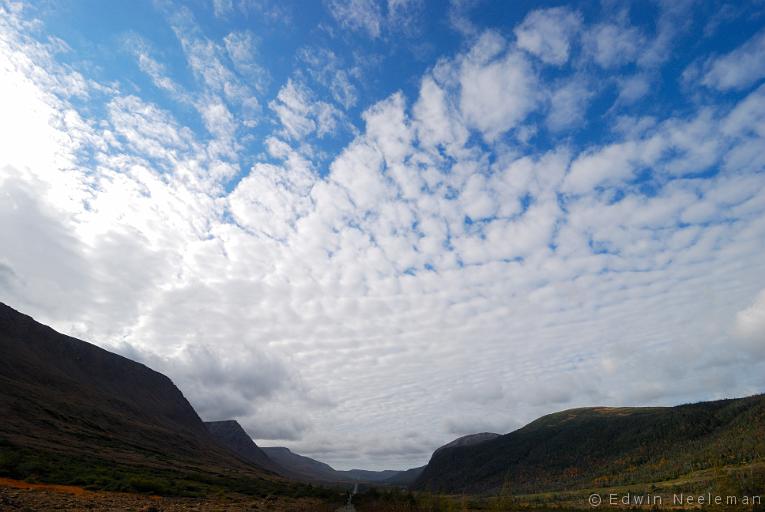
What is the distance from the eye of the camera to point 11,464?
3372 cm

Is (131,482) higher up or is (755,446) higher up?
(755,446)

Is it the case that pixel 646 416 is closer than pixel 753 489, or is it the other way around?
pixel 753 489

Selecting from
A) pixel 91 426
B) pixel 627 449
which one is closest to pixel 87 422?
pixel 91 426

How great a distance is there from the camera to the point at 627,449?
433ft

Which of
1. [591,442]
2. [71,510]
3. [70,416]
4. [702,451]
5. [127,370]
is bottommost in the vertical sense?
[71,510]

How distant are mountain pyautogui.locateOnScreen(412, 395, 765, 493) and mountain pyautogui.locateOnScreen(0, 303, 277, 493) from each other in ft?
264

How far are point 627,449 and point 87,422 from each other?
138 metres

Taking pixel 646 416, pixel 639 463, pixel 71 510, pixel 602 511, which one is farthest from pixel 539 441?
pixel 71 510

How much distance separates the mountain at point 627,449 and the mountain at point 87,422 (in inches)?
3170

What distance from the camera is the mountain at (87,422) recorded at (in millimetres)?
42531

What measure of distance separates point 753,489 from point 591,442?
14610cm

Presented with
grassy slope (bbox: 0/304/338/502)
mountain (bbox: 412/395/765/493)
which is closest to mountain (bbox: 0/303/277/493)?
grassy slope (bbox: 0/304/338/502)

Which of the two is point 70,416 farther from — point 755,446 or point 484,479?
point 484,479

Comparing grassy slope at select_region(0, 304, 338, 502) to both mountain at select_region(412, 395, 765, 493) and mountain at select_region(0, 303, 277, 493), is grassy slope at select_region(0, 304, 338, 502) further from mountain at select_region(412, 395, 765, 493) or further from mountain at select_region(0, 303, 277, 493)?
mountain at select_region(412, 395, 765, 493)
